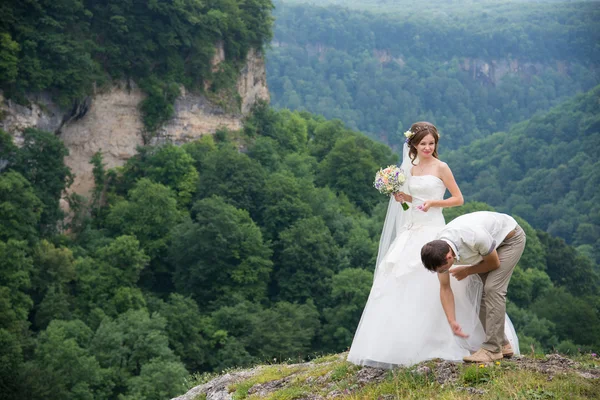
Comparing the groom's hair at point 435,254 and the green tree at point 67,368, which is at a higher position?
the groom's hair at point 435,254

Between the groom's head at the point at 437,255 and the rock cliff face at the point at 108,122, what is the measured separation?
41.9 meters

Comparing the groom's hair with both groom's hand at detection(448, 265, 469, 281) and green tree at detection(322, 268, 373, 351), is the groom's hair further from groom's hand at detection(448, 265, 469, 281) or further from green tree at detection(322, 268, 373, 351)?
green tree at detection(322, 268, 373, 351)

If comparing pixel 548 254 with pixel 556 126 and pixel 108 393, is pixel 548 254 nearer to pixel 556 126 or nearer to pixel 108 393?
pixel 108 393

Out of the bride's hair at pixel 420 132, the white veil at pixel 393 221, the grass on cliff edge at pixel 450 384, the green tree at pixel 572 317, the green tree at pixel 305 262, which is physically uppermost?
the bride's hair at pixel 420 132

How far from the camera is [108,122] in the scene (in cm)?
5506

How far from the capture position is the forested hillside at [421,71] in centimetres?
17438

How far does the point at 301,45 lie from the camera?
18988cm

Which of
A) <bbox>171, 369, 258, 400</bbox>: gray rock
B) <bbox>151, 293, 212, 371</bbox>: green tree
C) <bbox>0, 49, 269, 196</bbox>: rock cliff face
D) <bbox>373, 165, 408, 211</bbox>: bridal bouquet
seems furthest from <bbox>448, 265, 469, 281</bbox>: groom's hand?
<bbox>0, 49, 269, 196</bbox>: rock cliff face

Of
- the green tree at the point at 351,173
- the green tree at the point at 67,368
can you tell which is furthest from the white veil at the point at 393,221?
the green tree at the point at 351,173

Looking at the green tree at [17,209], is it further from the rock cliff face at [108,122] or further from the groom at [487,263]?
the groom at [487,263]

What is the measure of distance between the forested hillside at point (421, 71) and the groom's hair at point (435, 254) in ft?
513

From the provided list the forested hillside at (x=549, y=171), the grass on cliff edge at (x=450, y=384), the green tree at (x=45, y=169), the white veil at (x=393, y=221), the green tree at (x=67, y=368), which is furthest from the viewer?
the forested hillside at (x=549, y=171)

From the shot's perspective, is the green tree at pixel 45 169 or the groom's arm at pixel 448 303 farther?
the green tree at pixel 45 169

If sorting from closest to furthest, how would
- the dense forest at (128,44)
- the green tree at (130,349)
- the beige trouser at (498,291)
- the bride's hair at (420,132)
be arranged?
the beige trouser at (498,291), the bride's hair at (420,132), the green tree at (130,349), the dense forest at (128,44)
